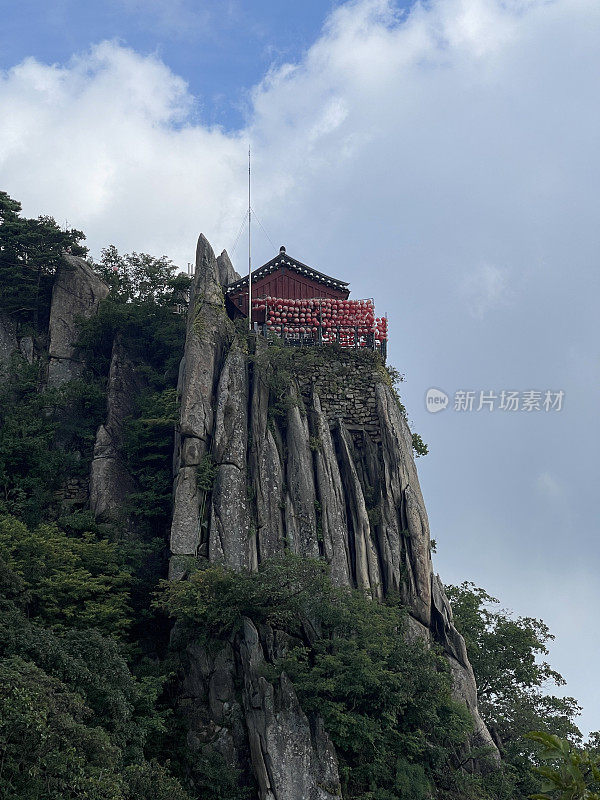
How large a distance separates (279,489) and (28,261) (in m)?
18.9

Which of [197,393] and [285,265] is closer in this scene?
[197,393]

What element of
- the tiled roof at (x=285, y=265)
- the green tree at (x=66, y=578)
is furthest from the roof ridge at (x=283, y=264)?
the green tree at (x=66, y=578)

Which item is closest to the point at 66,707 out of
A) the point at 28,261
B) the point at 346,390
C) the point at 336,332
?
the point at 346,390

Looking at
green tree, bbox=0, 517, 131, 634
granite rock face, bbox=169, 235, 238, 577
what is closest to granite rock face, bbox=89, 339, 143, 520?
granite rock face, bbox=169, 235, 238, 577

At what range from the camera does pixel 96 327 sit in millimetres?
40500

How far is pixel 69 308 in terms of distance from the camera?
42.2 m

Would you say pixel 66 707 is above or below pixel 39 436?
below

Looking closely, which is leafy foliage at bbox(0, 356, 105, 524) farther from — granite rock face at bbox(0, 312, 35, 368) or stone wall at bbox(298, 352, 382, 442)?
stone wall at bbox(298, 352, 382, 442)

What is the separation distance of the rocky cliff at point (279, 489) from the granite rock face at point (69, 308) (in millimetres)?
6939

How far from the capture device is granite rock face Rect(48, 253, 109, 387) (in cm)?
4060

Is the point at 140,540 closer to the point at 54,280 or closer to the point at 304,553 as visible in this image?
the point at 304,553

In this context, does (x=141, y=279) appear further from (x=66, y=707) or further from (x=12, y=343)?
(x=66, y=707)

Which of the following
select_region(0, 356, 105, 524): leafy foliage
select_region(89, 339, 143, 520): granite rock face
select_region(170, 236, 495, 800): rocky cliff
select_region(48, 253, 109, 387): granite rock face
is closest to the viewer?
select_region(170, 236, 495, 800): rocky cliff

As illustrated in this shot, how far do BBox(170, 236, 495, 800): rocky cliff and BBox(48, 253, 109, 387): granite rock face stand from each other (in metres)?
6.94
